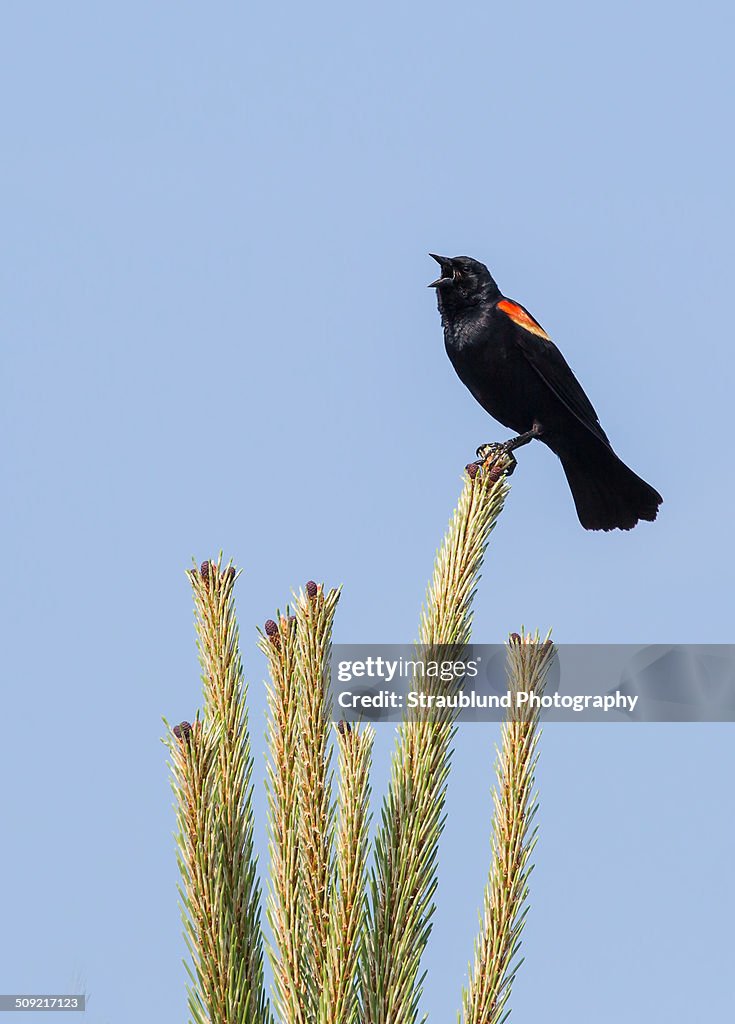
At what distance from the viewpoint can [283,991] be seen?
197 cm

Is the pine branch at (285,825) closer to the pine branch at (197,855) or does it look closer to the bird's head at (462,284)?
the pine branch at (197,855)

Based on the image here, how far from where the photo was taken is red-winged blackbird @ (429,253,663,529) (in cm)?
592

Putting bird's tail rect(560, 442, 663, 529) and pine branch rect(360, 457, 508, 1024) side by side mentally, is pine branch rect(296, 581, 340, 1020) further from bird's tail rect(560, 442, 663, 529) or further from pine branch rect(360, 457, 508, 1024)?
bird's tail rect(560, 442, 663, 529)

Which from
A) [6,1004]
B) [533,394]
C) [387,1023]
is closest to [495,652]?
[387,1023]

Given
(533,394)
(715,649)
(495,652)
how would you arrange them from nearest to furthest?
(495,652) < (715,649) < (533,394)

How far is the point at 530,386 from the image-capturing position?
598 centimetres

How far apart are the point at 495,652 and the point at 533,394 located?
3711 mm

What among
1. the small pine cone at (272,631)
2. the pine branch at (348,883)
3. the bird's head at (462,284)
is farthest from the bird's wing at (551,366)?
the pine branch at (348,883)

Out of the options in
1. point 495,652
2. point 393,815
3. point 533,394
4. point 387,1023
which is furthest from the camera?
point 533,394

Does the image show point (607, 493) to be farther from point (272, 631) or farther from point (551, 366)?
point (272, 631)

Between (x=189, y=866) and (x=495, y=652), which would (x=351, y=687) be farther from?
(x=189, y=866)

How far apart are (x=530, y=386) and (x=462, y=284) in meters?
0.61

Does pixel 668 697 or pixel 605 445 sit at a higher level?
pixel 605 445

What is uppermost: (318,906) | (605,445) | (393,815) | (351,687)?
(605,445)
